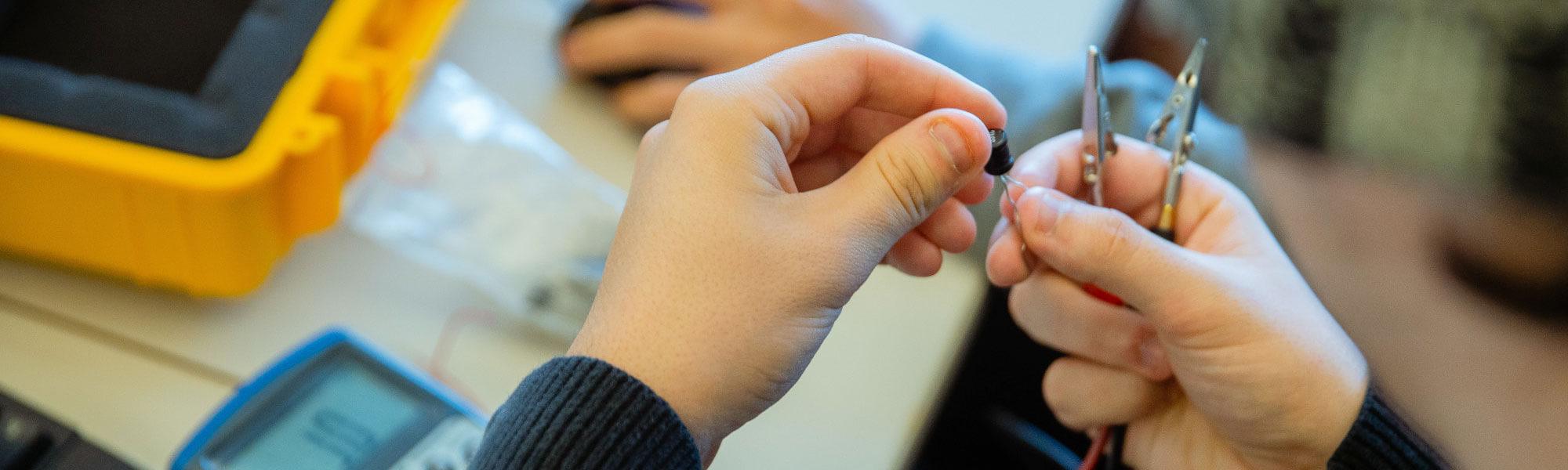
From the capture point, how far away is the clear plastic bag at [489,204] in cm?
67

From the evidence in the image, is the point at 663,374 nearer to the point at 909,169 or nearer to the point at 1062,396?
the point at 909,169

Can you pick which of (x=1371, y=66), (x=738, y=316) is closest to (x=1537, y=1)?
(x=1371, y=66)

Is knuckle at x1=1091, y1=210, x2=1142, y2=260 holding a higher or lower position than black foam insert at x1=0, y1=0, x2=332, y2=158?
higher

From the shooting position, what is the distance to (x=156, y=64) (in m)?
0.65

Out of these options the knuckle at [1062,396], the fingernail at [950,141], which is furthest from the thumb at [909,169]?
the knuckle at [1062,396]

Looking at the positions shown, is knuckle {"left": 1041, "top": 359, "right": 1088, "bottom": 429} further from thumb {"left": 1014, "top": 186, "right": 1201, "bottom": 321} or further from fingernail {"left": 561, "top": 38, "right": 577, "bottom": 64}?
fingernail {"left": 561, "top": 38, "right": 577, "bottom": 64}

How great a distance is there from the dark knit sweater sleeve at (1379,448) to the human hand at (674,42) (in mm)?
438

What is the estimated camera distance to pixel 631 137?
78 centimetres

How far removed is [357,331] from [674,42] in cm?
29

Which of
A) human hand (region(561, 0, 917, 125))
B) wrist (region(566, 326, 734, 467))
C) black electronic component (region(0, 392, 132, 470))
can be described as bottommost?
Result: black electronic component (region(0, 392, 132, 470))

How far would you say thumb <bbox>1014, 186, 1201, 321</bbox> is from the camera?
0.51 metres

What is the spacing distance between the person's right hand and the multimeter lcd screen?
0.34m

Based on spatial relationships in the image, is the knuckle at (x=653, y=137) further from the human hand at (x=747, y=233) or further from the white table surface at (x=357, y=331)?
the white table surface at (x=357, y=331)

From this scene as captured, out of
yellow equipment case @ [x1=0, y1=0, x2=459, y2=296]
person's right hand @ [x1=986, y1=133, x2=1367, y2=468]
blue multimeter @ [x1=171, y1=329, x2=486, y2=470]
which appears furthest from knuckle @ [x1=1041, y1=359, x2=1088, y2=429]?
yellow equipment case @ [x1=0, y1=0, x2=459, y2=296]
